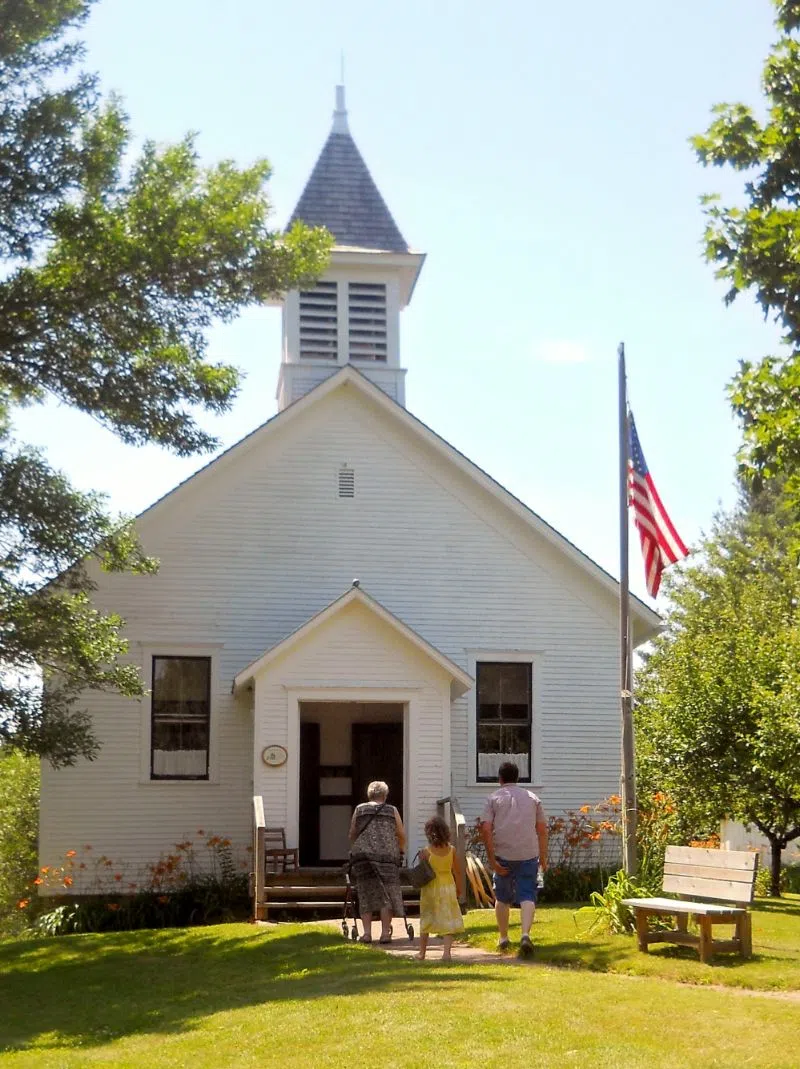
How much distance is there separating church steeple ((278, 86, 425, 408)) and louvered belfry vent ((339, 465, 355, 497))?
7.03 feet

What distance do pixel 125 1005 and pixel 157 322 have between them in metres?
8.05

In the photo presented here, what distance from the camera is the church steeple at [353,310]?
76.8 ft

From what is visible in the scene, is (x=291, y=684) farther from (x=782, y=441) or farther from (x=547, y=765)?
(x=782, y=441)

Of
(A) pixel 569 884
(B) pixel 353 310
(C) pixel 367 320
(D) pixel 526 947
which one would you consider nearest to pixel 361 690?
(A) pixel 569 884

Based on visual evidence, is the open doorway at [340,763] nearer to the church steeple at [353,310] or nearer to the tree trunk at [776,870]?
the church steeple at [353,310]

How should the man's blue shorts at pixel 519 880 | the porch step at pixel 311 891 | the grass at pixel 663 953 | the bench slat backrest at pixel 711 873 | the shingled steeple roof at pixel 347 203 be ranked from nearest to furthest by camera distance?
the grass at pixel 663 953 < the bench slat backrest at pixel 711 873 < the man's blue shorts at pixel 519 880 < the porch step at pixel 311 891 < the shingled steeple roof at pixel 347 203

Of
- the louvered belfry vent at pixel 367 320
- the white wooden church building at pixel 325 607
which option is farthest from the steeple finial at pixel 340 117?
the white wooden church building at pixel 325 607

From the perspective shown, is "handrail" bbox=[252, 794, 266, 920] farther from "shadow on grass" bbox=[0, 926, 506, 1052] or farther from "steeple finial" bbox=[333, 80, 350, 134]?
"steeple finial" bbox=[333, 80, 350, 134]

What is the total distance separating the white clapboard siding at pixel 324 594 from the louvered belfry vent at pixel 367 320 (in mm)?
2108

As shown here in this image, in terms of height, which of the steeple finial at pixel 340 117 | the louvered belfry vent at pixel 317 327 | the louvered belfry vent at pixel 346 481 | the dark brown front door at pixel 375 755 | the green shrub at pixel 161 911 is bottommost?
the green shrub at pixel 161 911

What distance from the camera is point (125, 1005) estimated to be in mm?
11875

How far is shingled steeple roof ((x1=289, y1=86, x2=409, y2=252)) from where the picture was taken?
24.3 metres

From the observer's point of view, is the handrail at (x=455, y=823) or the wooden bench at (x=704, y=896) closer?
the wooden bench at (x=704, y=896)

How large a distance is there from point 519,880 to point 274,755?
6.44m
